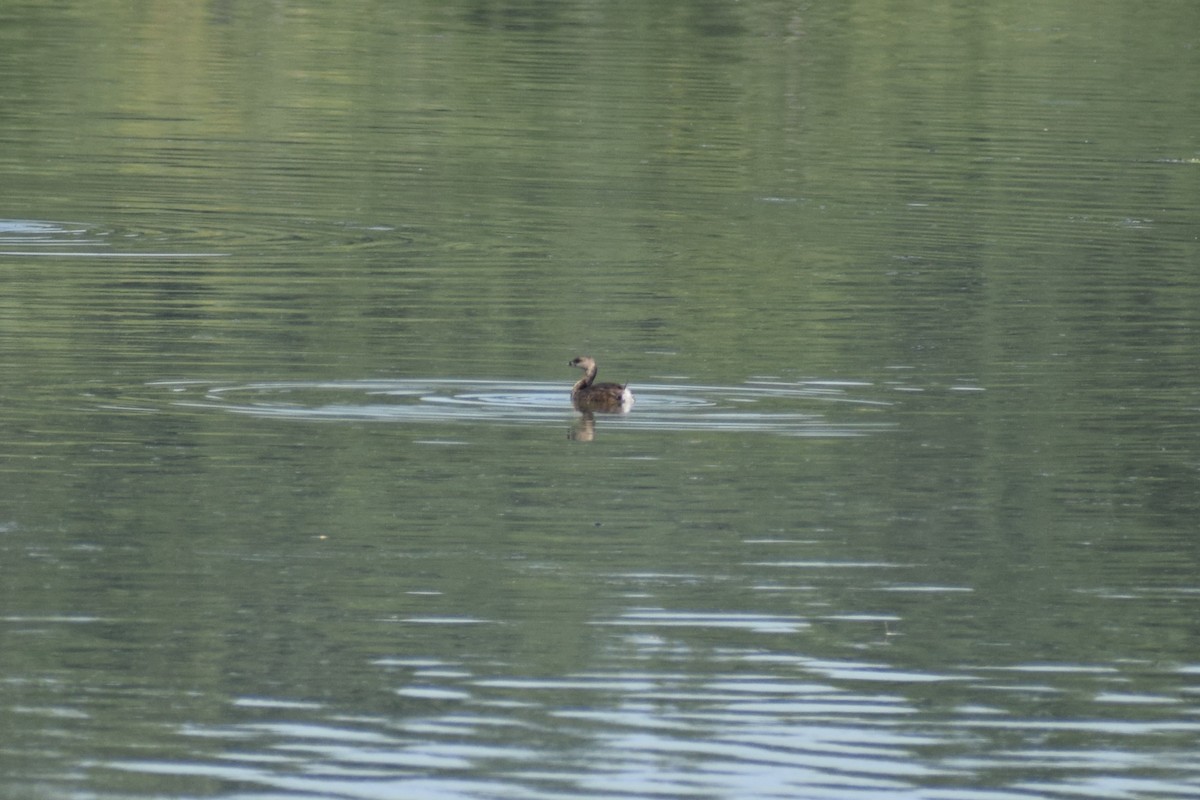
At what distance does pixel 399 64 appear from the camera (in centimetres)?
4700

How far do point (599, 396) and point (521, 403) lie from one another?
95 cm

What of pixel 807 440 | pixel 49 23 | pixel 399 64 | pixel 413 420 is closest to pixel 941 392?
pixel 807 440

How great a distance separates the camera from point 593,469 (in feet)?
51.4

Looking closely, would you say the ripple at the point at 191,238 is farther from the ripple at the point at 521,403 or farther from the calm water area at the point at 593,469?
the ripple at the point at 521,403

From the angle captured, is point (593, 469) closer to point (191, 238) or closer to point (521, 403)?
point (521, 403)

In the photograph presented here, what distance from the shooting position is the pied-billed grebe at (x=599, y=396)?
17094 millimetres

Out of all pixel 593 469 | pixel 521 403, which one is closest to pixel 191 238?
pixel 521 403

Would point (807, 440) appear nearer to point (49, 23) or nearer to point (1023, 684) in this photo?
point (1023, 684)

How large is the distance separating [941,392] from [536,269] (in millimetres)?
6914

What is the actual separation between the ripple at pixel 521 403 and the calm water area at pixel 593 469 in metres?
0.05

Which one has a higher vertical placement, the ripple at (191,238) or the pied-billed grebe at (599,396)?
the pied-billed grebe at (599,396)

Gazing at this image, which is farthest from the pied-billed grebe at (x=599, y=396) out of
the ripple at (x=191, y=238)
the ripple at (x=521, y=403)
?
the ripple at (x=191, y=238)

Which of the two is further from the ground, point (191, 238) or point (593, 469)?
point (593, 469)

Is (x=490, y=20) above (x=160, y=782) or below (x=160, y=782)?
below
